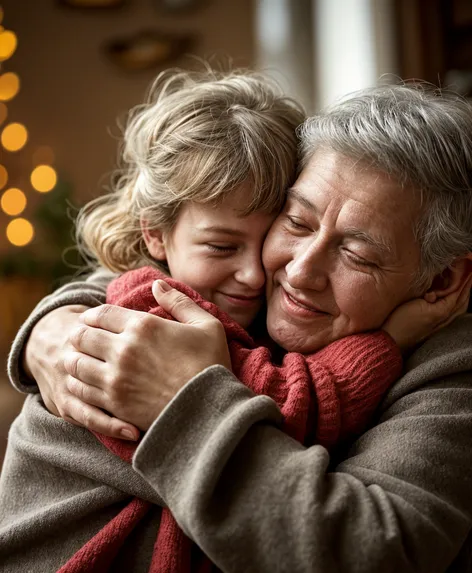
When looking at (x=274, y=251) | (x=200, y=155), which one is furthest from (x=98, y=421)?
(x=200, y=155)

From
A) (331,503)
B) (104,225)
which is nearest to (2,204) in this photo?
(104,225)

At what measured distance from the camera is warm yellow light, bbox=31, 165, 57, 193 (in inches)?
218

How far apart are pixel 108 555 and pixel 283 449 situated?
38 cm

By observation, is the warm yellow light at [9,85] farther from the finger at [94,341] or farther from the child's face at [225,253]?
the finger at [94,341]

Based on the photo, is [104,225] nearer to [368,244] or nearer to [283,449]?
[368,244]

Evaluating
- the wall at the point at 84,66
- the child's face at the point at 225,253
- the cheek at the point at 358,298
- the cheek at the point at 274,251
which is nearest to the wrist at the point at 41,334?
the child's face at the point at 225,253

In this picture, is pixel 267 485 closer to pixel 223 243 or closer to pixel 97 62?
pixel 223 243

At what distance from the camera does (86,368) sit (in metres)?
1.31

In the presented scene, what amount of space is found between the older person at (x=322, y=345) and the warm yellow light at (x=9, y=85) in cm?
449

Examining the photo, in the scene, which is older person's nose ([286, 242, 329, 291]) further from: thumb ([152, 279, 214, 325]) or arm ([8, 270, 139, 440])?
arm ([8, 270, 139, 440])

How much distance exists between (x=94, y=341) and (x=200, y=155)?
1.55ft

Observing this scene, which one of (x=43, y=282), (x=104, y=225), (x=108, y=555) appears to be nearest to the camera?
(x=108, y=555)

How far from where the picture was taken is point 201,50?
6.00m

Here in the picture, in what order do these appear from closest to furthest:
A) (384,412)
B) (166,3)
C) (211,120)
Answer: (384,412), (211,120), (166,3)
